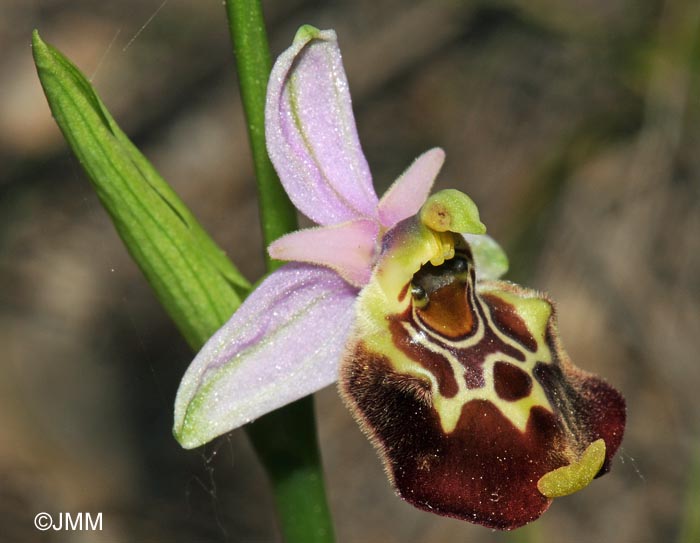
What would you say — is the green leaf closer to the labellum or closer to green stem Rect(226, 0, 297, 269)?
green stem Rect(226, 0, 297, 269)

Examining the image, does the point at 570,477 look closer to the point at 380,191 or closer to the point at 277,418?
the point at 277,418

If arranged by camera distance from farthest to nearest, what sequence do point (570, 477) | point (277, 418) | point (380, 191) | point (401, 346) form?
1. point (380, 191)
2. point (277, 418)
3. point (401, 346)
4. point (570, 477)

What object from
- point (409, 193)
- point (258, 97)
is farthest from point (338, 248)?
point (258, 97)

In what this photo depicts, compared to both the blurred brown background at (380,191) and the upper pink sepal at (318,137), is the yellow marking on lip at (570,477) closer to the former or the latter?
the upper pink sepal at (318,137)

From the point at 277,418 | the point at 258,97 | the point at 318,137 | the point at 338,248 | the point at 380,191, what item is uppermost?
the point at 258,97

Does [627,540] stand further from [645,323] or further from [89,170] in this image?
[89,170]

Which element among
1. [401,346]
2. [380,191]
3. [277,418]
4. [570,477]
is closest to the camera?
[570,477]

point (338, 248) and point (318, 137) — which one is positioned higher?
point (318, 137)
